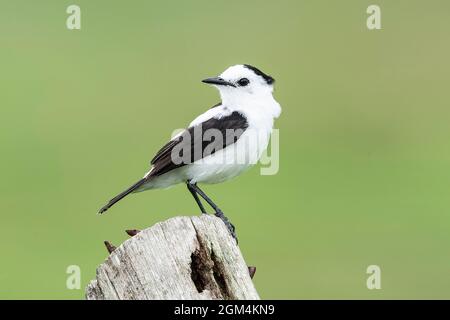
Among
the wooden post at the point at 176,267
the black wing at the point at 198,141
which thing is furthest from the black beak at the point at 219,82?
the wooden post at the point at 176,267

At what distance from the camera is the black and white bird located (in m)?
7.88

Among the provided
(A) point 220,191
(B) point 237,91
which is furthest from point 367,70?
(B) point 237,91

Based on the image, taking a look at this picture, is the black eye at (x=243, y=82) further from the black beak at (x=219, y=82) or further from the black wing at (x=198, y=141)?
the black wing at (x=198, y=141)

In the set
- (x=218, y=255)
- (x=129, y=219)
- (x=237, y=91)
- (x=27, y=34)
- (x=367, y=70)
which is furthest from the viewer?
(x=27, y=34)

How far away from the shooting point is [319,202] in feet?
55.4

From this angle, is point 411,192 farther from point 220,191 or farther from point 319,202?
point 220,191

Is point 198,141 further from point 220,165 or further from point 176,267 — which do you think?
point 176,267

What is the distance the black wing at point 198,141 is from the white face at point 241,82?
347 mm

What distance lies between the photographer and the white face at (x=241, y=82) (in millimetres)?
8539

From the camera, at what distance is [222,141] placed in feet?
26.5

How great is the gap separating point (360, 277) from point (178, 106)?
6382 millimetres

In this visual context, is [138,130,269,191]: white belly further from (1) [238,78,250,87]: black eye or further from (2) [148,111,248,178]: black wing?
(1) [238,78,250,87]: black eye

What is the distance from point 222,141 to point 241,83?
0.71m

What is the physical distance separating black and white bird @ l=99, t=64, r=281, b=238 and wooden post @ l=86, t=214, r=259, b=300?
180cm
